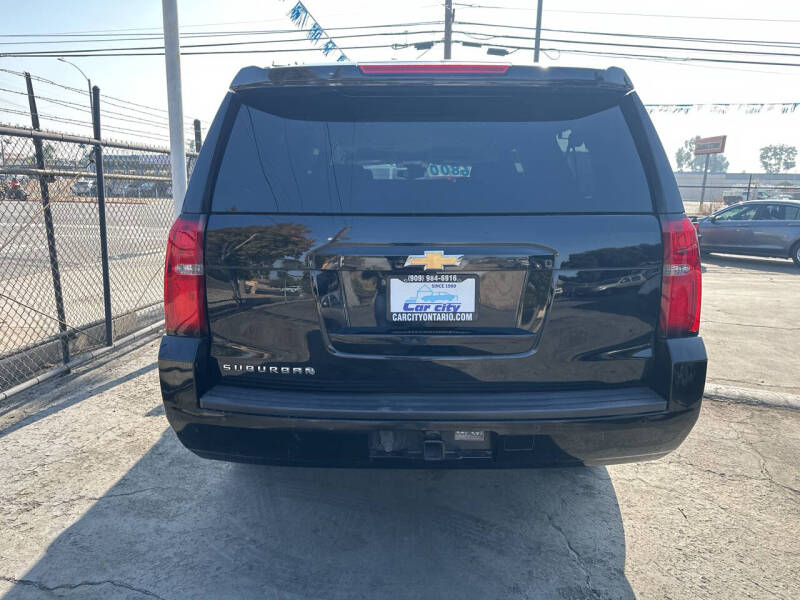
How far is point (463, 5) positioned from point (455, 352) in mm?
26964

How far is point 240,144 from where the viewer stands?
227cm

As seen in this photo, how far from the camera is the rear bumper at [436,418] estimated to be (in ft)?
6.97

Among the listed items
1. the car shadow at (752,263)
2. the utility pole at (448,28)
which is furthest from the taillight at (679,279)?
the utility pole at (448,28)

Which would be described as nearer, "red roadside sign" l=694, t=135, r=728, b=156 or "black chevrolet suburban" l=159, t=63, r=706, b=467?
"black chevrolet suburban" l=159, t=63, r=706, b=467

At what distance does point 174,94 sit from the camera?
17.4 ft

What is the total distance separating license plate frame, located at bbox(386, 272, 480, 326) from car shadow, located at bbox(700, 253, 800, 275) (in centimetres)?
1325

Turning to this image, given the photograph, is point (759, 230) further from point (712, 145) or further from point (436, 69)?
point (712, 145)

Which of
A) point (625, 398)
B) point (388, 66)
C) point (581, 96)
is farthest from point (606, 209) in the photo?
point (388, 66)

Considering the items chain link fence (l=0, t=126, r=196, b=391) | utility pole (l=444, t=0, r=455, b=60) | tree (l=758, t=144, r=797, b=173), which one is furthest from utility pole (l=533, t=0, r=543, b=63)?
tree (l=758, t=144, r=797, b=173)

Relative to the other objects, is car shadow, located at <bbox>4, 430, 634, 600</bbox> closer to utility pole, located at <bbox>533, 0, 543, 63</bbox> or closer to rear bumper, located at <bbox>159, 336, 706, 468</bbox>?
rear bumper, located at <bbox>159, 336, 706, 468</bbox>

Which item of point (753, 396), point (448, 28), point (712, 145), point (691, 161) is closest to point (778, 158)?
point (691, 161)

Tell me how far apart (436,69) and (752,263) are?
14990mm

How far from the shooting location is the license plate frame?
2.12m

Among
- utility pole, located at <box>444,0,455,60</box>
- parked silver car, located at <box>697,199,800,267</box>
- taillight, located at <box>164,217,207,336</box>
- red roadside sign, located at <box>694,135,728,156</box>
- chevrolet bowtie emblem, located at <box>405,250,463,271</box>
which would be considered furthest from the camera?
red roadside sign, located at <box>694,135,728,156</box>
